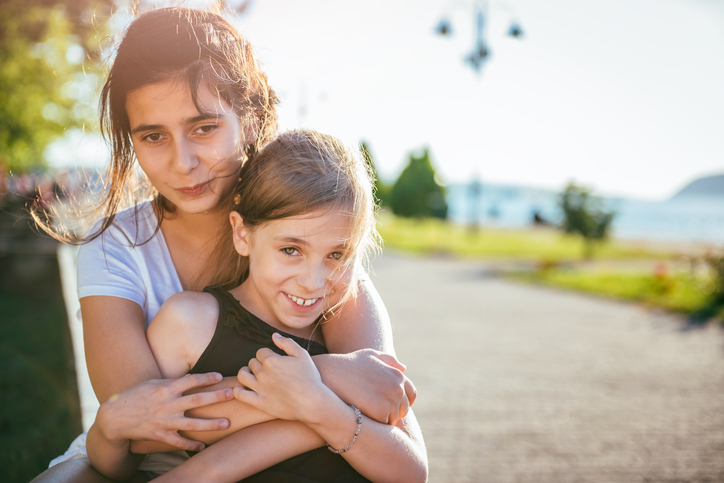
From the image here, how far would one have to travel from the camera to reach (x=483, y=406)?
548 cm

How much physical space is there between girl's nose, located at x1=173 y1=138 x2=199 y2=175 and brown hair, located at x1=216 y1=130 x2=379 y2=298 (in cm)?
18

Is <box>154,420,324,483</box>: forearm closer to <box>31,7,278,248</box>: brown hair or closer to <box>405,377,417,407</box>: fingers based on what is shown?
<box>405,377,417,407</box>: fingers

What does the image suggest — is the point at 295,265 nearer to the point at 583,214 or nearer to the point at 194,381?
the point at 194,381

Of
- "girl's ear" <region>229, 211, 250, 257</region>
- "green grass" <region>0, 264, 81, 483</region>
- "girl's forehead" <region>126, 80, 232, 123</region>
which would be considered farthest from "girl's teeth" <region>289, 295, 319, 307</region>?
"green grass" <region>0, 264, 81, 483</region>

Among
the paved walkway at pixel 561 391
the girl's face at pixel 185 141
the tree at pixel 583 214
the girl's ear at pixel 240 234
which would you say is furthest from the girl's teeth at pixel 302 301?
the tree at pixel 583 214

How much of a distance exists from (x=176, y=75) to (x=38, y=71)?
17.1 m

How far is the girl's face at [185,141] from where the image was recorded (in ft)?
5.56

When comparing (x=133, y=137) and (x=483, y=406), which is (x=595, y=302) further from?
(x=133, y=137)

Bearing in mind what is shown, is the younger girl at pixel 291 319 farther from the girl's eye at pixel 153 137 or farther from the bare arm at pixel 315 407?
the girl's eye at pixel 153 137

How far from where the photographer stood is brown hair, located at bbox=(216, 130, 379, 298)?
161cm

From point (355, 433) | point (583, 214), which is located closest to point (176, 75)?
point (355, 433)

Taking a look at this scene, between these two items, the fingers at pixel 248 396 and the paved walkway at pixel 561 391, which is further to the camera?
the paved walkway at pixel 561 391

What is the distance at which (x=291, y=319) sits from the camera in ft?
5.47

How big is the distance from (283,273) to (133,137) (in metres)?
0.73
